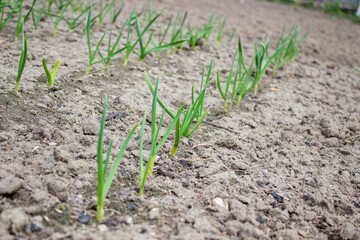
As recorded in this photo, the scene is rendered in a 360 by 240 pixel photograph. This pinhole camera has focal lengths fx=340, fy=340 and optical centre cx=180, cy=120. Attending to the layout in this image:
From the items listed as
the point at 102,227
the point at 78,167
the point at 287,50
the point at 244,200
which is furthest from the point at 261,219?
the point at 287,50

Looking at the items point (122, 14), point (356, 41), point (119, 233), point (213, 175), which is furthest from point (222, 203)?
→ point (356, 41)

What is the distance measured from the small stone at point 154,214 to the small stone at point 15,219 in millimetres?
346

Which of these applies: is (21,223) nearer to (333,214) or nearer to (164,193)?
(164,193)

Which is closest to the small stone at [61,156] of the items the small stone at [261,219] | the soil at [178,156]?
the soil at [178,156]

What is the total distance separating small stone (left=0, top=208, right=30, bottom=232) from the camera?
898 mm

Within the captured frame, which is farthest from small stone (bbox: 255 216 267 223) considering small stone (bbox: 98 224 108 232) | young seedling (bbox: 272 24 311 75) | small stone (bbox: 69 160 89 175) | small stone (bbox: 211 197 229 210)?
young seedling (bbox: 272 24 311 75)

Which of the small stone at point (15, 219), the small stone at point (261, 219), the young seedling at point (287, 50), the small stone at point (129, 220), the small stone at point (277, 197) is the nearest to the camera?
the small stone at point (15, 219)

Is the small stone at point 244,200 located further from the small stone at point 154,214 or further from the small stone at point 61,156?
the small stone at point 61,156

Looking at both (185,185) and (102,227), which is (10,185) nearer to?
(102,227)

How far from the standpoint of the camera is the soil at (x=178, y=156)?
1021mm

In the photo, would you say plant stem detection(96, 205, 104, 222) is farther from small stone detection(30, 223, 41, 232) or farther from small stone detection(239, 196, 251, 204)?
small stone detection(239, 196, 251, 204)

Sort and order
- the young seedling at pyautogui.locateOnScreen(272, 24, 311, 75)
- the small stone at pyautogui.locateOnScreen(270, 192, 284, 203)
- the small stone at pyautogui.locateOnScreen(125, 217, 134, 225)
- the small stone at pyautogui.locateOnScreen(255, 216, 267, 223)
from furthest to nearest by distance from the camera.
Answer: the young seedling at pyautogui.locateOnScreen(272, 24, 311, 75) < the small stone at pyautogui.locateOnScreen(270, 192, 284, 203) < the small stone at pyautogui.locateOnScreen(255, 216, 267, 223) < the small stone at pyautogui.locateOnScreen(125, 217, 134, 225)

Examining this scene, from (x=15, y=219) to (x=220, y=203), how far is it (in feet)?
2.09

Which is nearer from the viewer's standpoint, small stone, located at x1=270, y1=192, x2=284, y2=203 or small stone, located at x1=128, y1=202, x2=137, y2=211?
small stone, located at x1=128, y1=202, x2=137, y2=211
